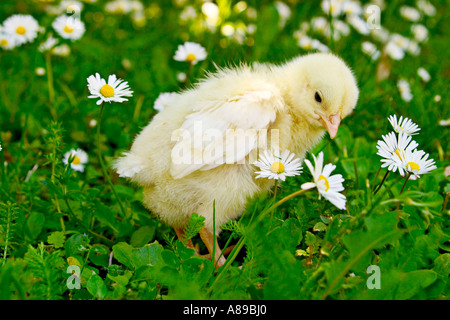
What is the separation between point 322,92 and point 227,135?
1.47ft

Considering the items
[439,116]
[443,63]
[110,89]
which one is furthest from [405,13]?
[110,89]

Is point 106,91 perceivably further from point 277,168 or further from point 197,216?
point 277,168

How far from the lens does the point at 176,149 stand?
5.96 ft

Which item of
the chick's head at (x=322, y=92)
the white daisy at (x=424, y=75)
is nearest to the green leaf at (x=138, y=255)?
the chick's head at (x=322, y=92)

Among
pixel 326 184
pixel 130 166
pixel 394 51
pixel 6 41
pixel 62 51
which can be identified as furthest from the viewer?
pixel 394 51

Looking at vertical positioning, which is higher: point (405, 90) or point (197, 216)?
point (405, 90)

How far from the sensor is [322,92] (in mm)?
1945

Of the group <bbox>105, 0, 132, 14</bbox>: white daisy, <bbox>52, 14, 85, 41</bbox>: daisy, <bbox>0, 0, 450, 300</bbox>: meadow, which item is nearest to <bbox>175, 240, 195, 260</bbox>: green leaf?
<bbox>0, 0, 450, 300</bbox>: meadow

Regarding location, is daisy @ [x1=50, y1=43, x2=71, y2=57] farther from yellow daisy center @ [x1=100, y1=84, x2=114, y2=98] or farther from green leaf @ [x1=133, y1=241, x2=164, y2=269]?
green leaf @ [x1=133, y1=241, x2=164, y2=269]

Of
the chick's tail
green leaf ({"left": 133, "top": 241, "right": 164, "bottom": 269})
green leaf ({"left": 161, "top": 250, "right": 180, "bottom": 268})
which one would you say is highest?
the chick's tail

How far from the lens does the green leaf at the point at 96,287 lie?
63.7 inches

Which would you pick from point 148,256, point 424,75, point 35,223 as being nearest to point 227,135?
point 148,256

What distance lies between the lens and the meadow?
151 cm

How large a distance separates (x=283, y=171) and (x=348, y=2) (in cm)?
287
